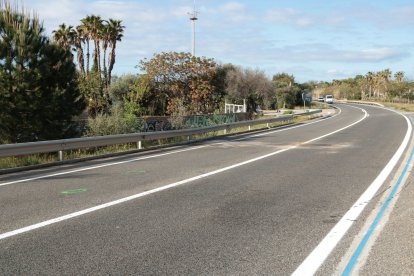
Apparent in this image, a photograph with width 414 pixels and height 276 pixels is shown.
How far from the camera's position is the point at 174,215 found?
6.78 metres

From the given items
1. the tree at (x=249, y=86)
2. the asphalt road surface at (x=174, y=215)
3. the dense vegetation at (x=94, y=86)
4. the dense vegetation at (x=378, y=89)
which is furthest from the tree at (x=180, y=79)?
the dense vegetation at (x=378, y=89)

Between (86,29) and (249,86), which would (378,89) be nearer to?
(249,86)

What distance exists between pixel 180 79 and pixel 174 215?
3590 cm

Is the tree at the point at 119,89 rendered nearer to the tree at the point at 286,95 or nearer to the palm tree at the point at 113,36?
the palm tree at the point at 113,36

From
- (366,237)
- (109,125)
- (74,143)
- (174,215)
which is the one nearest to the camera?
(366,237)

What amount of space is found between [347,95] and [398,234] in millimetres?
142957

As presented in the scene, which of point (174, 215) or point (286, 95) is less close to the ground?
point (286, 95)

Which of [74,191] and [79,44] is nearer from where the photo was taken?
[74,191]

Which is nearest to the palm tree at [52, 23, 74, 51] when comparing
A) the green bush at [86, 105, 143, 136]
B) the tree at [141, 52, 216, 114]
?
the tree at [141, 52, 216, 114]

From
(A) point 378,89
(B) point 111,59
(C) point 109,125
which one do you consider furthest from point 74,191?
(A) point 378,89

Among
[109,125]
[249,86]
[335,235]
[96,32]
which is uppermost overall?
[96,32]

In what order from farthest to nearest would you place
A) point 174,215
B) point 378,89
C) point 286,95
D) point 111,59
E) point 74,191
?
point 378,89
point 286,95
point 111,59
point 74,191
point 174,215

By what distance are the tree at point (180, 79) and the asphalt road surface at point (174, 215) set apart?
28.9 m

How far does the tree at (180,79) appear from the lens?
41250 mm
